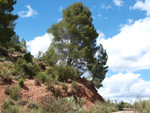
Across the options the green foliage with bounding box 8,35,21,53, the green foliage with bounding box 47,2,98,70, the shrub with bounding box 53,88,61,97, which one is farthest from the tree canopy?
the shrub with bounding box 53,88,61,97

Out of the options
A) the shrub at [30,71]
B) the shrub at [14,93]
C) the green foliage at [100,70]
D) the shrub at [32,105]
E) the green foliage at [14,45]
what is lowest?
the shrub at [32,105]

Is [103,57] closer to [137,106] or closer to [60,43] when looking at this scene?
[60,43]

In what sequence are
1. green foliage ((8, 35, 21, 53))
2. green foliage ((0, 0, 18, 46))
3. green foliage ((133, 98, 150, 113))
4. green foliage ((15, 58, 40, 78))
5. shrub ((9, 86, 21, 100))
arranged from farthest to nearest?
green foliage ((8, 35, 21, 53))
green foliage ((0, 0, 18, 46))
green foliage ((15, 58, 40, 78))
shrub ((9, 86, 21, 100))
green foliage ((133, 98, 150, 113))

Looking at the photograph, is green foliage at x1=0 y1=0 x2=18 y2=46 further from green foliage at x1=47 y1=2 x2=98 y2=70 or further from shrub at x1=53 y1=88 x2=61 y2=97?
shrub at x1=53 y1=88 x2=61 y2=97

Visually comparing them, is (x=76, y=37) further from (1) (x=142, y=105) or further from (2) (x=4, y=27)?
(1) (x=142, y=105)

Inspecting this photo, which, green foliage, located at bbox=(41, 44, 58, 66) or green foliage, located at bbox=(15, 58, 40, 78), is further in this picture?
green foliage, located at bbox=(41, 44, 58, 66)

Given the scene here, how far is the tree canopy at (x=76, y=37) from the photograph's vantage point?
85.4 ft

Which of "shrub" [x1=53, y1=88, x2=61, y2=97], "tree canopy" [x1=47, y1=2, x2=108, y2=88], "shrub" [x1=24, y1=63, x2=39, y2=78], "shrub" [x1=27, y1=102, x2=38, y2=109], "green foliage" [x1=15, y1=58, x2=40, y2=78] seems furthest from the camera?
"tree canopy" [x1=47, y1=2, x2=108, y2=88]

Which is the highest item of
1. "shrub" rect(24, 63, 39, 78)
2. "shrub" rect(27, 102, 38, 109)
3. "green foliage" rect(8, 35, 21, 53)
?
"green foliage" rect(8, 35, 21, 53)

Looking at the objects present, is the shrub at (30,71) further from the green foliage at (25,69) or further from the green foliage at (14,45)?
the green foliage at (14,45)

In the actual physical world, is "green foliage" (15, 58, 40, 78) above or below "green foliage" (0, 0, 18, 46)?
below

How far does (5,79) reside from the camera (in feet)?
48.5

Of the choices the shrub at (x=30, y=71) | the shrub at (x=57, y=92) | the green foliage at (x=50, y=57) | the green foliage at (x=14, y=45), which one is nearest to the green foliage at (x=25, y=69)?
the shrub at (x=30, y=71)

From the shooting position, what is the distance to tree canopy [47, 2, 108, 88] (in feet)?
85.4
